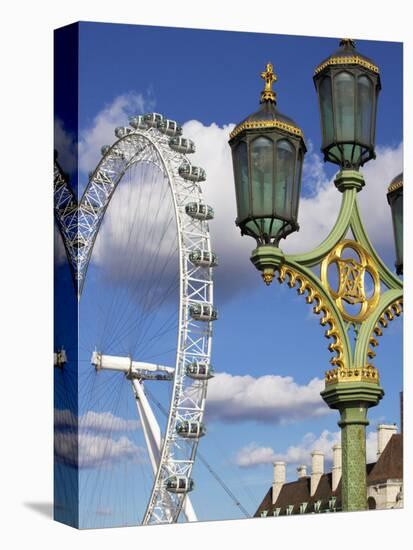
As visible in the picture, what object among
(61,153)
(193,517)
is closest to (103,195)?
(61,153)

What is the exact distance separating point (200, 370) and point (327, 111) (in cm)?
392

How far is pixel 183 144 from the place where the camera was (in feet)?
71.7

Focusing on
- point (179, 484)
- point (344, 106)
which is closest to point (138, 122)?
point (344, 106)

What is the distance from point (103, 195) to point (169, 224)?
2.52m

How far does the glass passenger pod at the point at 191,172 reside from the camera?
22.1 meters

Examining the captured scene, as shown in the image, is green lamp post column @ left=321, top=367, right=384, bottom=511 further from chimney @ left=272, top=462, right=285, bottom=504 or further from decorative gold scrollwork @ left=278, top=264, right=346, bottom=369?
chimney @ left=272, top=462, right=285, bottom=504

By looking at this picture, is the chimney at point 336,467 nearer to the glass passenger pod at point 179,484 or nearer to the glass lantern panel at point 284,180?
the glass passenger pod at point 179,484


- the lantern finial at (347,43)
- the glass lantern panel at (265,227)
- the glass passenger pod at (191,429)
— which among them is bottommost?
the glass passenger pod at (191,429)

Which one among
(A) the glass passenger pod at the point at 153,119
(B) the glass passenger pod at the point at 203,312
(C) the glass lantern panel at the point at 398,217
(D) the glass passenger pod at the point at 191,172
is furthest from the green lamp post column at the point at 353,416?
(A) the glass passenger pod at the point at 153,119

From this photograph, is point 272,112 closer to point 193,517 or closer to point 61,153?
point 61,153

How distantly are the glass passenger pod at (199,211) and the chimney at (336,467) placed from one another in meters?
3.48

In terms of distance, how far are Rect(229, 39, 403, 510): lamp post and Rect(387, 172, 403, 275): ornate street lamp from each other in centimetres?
4

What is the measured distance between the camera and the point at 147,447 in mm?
21812

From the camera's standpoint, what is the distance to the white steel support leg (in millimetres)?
21609
